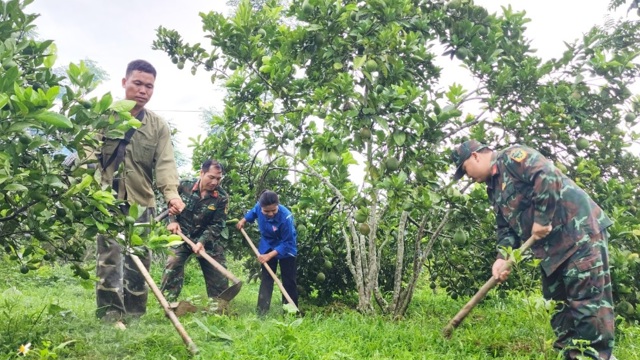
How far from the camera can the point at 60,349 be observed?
117 inches

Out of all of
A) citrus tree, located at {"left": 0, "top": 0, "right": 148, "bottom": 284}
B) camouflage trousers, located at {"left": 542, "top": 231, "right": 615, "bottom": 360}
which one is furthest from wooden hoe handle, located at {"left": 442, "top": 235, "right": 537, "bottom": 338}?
citrus tree, located at {"left": 0, "top": 0, "right": 148, "bottom": 284}

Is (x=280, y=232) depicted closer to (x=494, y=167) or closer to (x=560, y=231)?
(x=494, y=167)

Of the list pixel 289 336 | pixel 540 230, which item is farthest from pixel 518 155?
pixel 289 336

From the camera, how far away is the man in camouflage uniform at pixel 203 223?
17.1 ft

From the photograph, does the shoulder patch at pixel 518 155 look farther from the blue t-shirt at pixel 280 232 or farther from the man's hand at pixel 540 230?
the blue t-shirt at pixel 280 232

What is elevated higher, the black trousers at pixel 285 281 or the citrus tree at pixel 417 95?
the citrus tree at pixel 417 95

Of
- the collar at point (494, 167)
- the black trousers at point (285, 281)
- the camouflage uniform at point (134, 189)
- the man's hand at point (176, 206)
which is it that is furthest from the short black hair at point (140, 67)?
the collar at point (494, 167)

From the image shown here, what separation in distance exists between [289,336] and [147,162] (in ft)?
6.07

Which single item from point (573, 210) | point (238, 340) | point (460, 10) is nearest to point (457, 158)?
point (573, 210)

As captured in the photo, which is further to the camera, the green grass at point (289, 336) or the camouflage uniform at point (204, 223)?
the camouflage uniform at point (204, 223)

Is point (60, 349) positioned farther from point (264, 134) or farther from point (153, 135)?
point (264, 134)

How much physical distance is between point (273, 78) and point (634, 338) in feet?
12.3

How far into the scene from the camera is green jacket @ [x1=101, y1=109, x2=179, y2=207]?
13.1 feet

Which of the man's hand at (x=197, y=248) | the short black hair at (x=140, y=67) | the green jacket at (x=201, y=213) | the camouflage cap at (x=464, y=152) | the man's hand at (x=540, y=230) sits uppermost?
the short black hair at (x=140, y=67)
